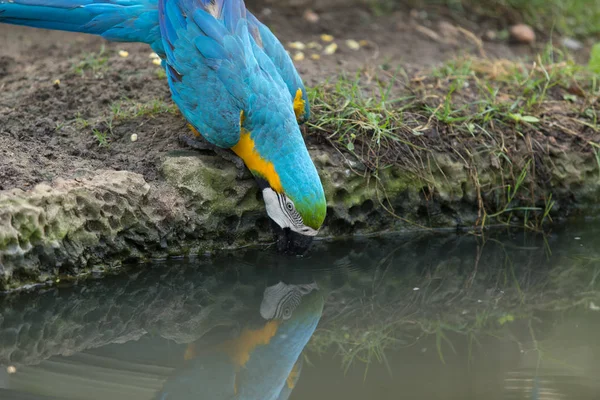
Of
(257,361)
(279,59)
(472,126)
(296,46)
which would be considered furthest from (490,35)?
(257,361)

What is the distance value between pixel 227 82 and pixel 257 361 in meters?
1.61

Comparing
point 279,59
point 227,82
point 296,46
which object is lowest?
point 296,46

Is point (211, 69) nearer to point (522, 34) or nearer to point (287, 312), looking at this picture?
point (287, 312)

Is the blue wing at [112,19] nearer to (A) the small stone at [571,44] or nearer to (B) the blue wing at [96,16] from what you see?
(B) the blue wing at [96,16]

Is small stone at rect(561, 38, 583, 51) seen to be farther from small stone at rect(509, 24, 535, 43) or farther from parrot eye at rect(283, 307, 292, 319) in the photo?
parrot eye at rect(283, 307, 292, 319)

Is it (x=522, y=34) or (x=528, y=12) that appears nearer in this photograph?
(x=522, y=34)

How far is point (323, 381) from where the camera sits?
344cm

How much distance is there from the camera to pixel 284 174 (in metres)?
4.27

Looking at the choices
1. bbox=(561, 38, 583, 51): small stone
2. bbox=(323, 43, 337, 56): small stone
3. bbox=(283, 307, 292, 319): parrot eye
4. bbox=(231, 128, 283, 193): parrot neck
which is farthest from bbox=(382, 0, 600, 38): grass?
bbox=(283, 307, 292, 319): parrot eye

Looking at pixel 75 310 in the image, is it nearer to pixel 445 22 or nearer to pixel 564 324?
pixel 564 324

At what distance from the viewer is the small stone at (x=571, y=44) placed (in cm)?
708

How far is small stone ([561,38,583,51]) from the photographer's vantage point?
7.08 metres

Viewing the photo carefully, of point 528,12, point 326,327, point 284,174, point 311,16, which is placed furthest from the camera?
point 528,12

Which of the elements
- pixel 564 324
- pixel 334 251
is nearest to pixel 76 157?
pixel 334 251
